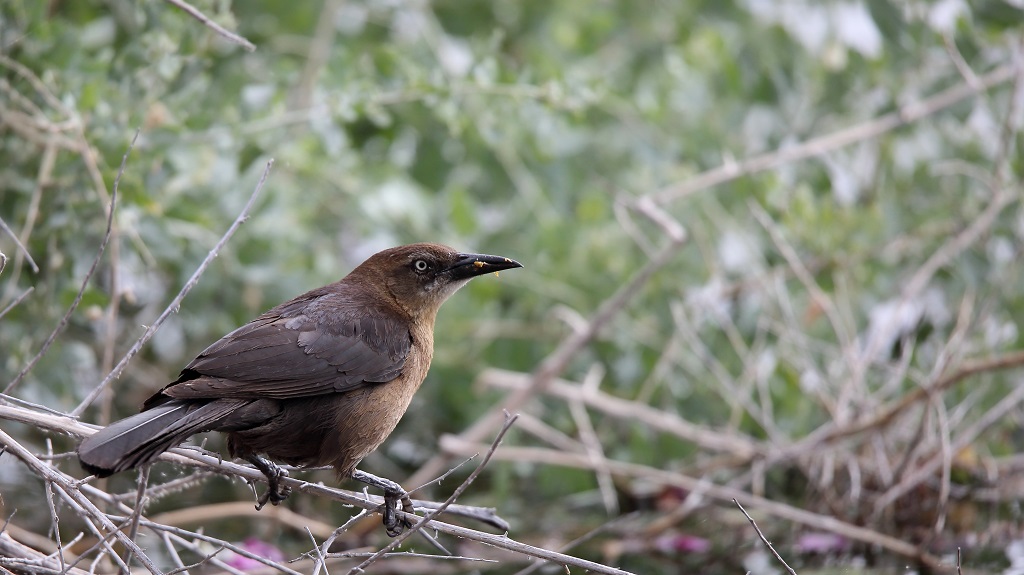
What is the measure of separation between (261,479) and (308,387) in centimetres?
32

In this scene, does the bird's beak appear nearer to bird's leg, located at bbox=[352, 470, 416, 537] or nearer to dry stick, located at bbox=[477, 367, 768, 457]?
bird's leg, located at bbox=[352, 470, 416, 537]

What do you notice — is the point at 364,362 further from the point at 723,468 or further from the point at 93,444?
the point at 723,468

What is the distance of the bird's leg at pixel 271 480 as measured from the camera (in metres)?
3.34

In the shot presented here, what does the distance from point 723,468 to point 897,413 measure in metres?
0.91

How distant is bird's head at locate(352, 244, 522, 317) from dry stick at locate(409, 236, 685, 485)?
1288 millimetres

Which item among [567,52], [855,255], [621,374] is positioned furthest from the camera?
[567,52]

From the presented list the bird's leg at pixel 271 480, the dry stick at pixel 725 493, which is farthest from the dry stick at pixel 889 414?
the bird's leg at pixel 271 480

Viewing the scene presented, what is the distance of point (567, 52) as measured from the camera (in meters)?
7.34

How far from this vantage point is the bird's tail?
2.66m

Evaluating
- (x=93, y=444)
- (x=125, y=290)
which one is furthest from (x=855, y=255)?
(x=93, y=444)

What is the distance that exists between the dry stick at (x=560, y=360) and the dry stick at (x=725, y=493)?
17cm

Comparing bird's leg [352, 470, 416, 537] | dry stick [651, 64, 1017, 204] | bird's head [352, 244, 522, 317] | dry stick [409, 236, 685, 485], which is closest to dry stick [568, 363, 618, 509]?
dry stick [409, 236, 685, 485]

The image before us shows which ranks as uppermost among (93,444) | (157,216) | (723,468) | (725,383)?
(93,444)

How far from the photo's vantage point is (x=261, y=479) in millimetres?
3328
